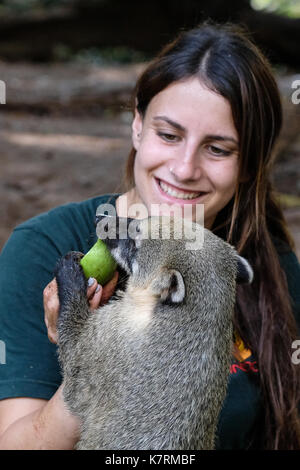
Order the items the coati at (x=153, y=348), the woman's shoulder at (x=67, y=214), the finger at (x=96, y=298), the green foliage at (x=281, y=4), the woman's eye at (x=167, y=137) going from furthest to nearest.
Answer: the green foliage at (x=281, y=4), the woman's eye at (x=167, y=137), the woman's shoulder at (x=67, y=214), the finger at (x=96, y=298), the coati at (x=153, y=348)

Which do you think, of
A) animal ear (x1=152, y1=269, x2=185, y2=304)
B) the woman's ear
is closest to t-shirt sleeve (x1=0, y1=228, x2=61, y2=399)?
animal ear (x1=152, y1=269, x2=185, y2=304)

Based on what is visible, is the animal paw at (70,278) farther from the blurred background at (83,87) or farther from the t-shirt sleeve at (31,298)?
the blurred background at (83,87)

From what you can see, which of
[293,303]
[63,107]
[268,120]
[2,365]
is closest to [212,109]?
[268,120]

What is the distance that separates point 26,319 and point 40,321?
92 millimetres

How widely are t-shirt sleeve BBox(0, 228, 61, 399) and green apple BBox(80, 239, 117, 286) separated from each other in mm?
255

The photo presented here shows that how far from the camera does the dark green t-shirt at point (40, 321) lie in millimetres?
2680

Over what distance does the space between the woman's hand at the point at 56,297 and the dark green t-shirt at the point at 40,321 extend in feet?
0.30

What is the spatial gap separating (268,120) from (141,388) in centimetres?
165

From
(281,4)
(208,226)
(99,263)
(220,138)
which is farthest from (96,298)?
(281,4)

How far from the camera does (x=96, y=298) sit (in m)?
2.84

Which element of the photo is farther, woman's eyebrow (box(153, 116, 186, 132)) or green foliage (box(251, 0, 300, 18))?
green foliage (box(251, 0, 300, 18))

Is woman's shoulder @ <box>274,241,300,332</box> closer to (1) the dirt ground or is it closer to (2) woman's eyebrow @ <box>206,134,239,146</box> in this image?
(2) woman's eyebrow @ <box>206,134,239,146</box>

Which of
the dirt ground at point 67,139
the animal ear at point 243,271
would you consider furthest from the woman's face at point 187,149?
the dirt ground at point 67,139

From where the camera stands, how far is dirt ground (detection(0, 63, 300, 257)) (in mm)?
7008
